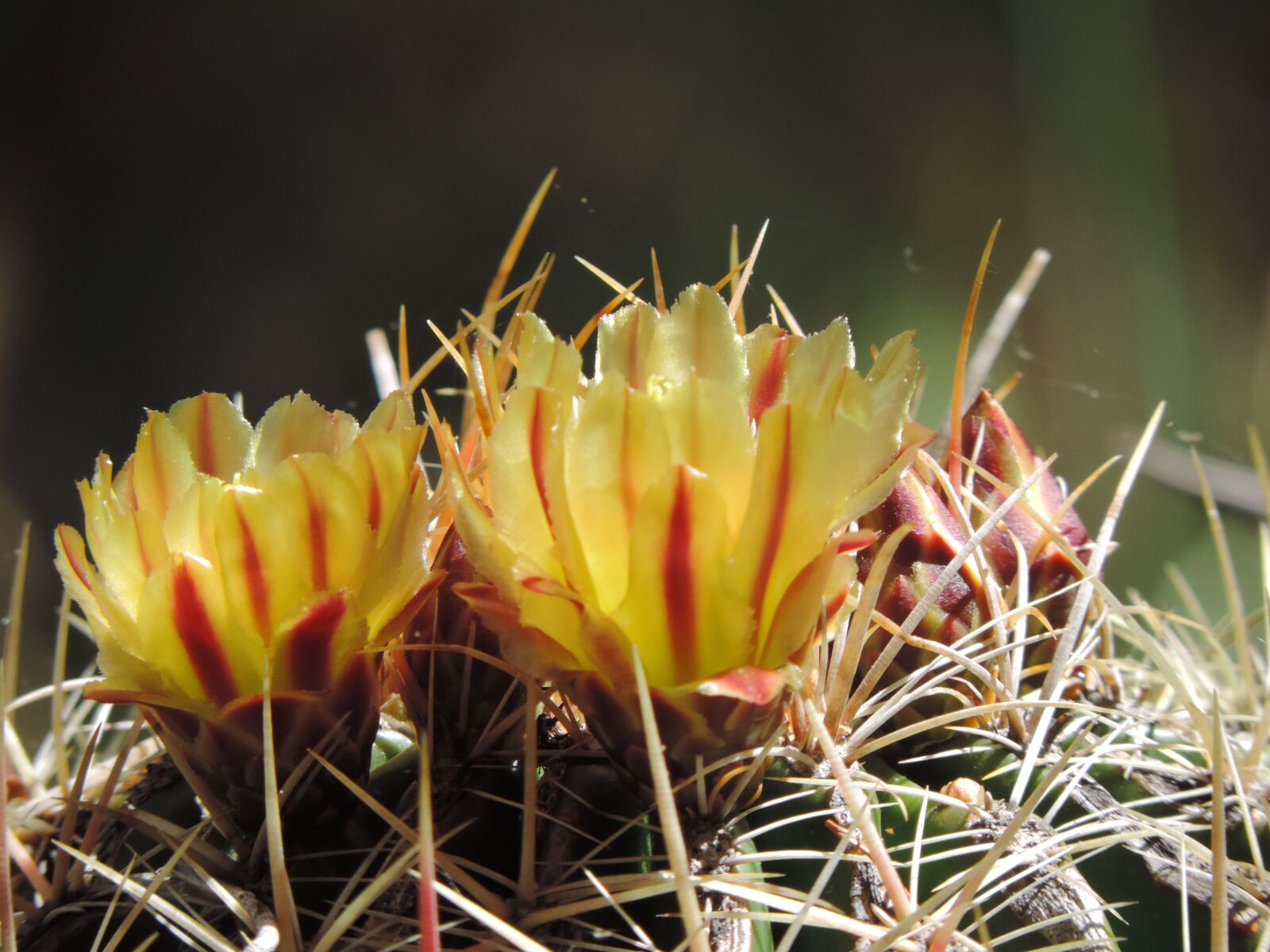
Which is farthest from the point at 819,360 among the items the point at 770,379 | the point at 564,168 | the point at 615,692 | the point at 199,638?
the point at 564,168

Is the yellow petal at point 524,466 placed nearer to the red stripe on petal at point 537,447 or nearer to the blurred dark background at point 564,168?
the red stripe on petal at point 537,447

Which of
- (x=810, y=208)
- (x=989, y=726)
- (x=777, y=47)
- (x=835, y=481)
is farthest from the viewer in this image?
(x=777, y=47)

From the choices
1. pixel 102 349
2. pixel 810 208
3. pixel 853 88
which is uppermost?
pixel 853 88

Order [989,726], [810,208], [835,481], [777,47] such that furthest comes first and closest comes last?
[777,47] < [810,208] < [989,726] < [835,481]

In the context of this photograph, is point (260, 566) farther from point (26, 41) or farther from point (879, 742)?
point (26, 41)

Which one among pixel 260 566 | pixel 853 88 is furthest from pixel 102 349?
pixel 260 566

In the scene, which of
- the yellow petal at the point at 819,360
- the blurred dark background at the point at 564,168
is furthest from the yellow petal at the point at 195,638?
the blurred dark background at the point at 564,168

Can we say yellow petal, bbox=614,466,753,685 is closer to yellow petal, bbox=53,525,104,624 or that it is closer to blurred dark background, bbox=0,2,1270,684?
yellow petal, bbox=53,525,104,624

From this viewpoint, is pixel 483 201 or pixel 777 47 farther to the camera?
pixel 777 47
